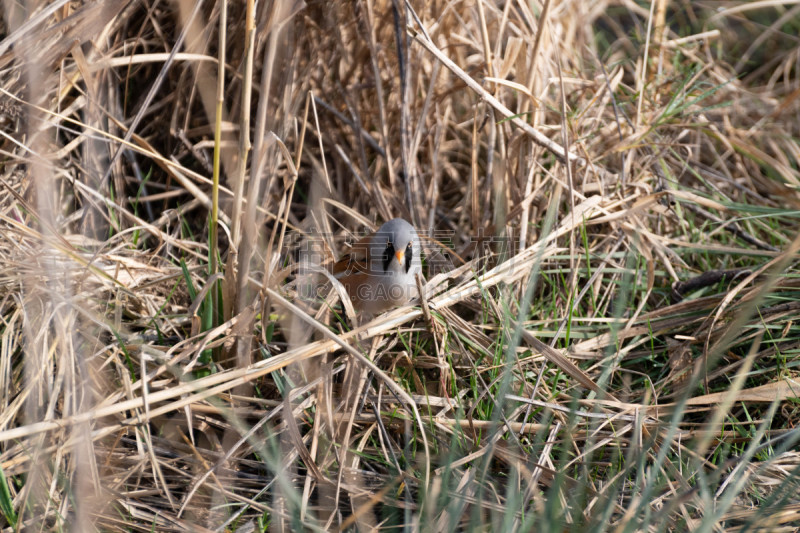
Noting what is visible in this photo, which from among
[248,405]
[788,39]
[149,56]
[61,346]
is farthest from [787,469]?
[788,39]

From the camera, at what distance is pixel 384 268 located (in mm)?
3033

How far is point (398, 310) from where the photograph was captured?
2.67 m

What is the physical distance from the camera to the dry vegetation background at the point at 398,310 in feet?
7.30

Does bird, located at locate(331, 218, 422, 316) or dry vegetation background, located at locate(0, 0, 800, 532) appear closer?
dry vegetation background, located at locate(0, 0, 800, 532)

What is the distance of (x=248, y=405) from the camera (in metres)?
2.59

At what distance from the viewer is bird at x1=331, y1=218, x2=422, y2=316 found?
2988mm

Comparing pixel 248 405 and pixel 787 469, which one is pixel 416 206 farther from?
pixel 787 469

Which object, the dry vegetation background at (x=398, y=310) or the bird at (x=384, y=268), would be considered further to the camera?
the bird at (x=384, y=268)

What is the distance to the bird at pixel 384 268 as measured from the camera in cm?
299

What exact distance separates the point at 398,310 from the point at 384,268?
0.41m

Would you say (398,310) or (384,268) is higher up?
(384,268)

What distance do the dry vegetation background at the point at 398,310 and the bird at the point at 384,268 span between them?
0.56ft

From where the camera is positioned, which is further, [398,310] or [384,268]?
[384,268]

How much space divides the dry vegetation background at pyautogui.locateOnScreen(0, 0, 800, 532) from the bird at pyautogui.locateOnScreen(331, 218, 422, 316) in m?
0.17
